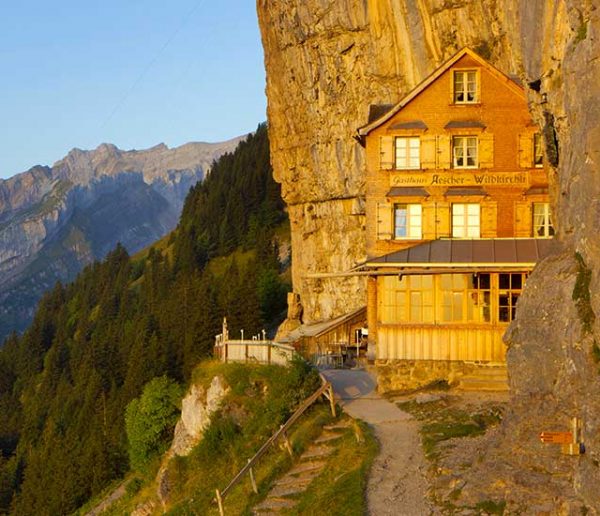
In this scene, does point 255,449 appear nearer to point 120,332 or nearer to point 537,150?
point 537,150

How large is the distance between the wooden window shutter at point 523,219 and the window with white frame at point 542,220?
0.30 metres

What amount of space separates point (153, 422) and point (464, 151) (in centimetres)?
2211

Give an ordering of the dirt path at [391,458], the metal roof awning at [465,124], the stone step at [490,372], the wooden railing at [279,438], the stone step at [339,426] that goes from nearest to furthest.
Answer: the dirt path at [391,458], the wooden railing at [279,438], the stone step at [339,426], the stone step at [490,372], the metal roof awning at [465,124]

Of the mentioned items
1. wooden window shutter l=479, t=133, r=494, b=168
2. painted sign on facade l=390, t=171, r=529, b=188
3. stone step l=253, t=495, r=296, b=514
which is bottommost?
stone step l=253, t=495, r=296, b=514

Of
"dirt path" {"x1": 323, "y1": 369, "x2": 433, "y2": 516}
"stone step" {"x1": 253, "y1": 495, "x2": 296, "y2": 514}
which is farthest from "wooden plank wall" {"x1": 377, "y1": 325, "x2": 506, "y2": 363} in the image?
"stone step" {"x1": 253, "y1": 495, "x2": 296, "y2": 514}

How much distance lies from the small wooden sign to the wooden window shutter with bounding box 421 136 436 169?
19.9 metres

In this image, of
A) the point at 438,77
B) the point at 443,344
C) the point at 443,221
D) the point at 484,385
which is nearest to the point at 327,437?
the point at 484,385

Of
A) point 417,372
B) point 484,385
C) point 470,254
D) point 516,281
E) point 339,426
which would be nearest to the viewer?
point 339,426

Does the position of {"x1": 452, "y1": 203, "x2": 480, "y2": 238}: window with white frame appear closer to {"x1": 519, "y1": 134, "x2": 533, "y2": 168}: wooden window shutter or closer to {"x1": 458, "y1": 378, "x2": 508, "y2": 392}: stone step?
{"x1": 519, "y1": 134, "x2": 533, "y2": 168}: wooden window shutter

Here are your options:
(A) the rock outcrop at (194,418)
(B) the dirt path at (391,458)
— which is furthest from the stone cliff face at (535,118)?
(A) the rock outcrop at (194,418)

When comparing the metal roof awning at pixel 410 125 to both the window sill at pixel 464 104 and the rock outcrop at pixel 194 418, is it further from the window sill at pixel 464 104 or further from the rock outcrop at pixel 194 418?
the rock outcrop at pixel 194 418

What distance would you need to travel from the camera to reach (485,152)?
37.3 meters

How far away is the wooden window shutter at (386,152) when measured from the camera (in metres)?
37.5

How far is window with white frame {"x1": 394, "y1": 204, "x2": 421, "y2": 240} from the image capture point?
123 ft
